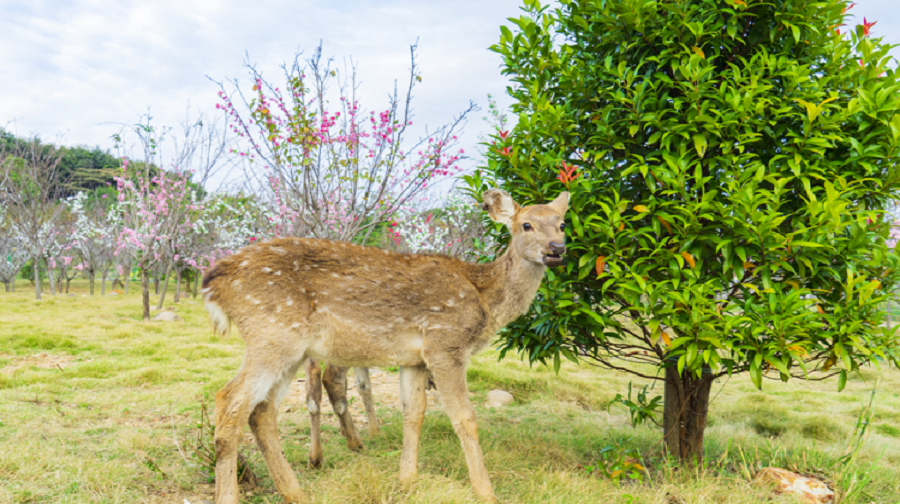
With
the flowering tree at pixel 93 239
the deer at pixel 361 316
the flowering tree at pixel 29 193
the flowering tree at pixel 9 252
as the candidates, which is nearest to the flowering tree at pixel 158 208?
the flowering tree at pixel 29 193

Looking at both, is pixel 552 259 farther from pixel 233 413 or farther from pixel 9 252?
pixel 9 252

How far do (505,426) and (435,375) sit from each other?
2.82 m

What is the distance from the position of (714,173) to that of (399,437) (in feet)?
13.3

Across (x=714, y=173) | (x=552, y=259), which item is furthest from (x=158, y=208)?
(x=714, y=173)

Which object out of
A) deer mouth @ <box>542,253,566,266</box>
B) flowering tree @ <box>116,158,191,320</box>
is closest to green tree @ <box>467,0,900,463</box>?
deer mouth @ <box>542,253,566,266</box>

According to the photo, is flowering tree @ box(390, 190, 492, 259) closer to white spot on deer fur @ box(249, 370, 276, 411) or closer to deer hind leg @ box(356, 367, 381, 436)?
deer hind leg @ box(356, 367, 381, 436)

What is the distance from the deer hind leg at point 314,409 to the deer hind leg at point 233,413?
110 centimetres

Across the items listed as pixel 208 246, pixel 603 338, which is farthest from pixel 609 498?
pixel 208 246

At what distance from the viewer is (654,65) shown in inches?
182

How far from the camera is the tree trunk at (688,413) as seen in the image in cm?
505

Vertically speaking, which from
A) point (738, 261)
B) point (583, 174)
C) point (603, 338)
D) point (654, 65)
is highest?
point (654, 65)

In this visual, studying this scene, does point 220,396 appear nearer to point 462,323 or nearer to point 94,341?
point 462,323

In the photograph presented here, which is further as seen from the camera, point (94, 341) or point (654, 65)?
point (94, 341)

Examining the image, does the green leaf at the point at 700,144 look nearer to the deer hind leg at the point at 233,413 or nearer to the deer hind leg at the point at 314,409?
the deer hind leg at the point at 233,413
